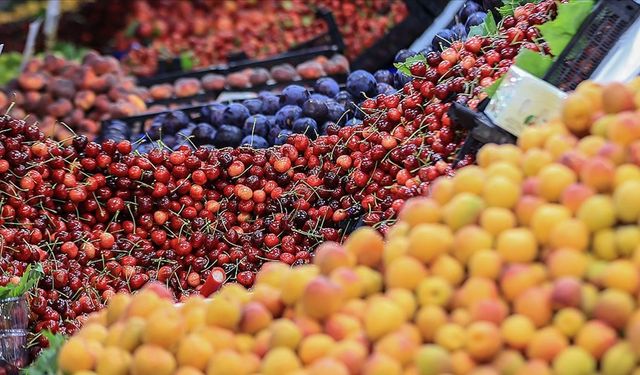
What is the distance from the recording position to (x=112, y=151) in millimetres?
2949

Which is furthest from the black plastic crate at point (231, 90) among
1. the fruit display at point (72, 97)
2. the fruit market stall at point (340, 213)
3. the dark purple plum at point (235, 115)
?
the dark purple plum at point (235, 115)

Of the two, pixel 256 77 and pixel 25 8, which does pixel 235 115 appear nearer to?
pixel 256 77

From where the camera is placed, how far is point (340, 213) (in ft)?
8.81

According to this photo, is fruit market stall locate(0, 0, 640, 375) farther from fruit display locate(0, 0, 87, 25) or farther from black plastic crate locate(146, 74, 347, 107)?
fruit display locate(0, 0, 87, 25)

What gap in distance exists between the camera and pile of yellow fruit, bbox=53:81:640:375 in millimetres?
1350

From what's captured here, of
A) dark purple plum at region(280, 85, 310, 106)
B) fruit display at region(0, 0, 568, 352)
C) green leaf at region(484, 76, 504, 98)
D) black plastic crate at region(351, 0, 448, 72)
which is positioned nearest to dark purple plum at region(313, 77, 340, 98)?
dark purple plum at region(280, 85, 310, 106)

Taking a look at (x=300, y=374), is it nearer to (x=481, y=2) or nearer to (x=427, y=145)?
(x=427, y=145)

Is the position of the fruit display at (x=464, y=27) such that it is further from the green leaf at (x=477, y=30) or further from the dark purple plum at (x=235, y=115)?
the dark purple plum at (x=235, y=115)

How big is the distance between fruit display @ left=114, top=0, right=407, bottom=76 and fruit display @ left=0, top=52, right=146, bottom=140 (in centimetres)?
100

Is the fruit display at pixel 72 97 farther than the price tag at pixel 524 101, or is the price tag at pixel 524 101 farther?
the fruit display at pixel 72 97

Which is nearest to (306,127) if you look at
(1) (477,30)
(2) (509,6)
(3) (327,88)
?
(3) (327,88)

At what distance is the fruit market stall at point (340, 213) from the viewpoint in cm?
140

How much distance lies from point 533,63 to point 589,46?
144 millimetres

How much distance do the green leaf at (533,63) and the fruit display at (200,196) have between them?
1.57ft
